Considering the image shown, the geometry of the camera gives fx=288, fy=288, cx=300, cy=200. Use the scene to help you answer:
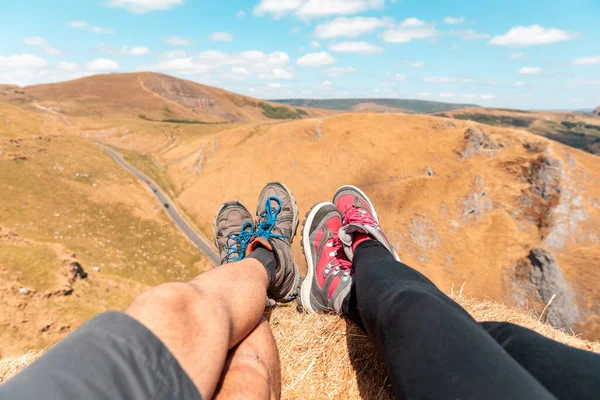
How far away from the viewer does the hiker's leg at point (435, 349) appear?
1.28 meters

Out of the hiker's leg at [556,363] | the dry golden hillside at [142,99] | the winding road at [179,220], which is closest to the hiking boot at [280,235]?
the hiker's leg at [556,363]

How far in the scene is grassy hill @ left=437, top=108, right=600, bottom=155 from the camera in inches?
4441

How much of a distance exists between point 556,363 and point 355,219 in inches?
121

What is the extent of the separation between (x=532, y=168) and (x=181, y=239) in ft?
77.2

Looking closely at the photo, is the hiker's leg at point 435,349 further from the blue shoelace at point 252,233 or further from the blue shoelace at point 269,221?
the blue shoelace at point 269,221

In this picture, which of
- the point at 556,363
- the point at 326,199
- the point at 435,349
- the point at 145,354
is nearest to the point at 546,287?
the point at 326,199

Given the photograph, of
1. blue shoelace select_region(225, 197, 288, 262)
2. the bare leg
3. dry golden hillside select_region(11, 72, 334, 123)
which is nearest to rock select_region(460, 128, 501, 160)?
blue shoelace select_region(225, 197, 288, 262)

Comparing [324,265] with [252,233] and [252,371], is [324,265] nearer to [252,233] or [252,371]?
[252,233]

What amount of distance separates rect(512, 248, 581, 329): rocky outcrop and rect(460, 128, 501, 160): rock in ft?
22.3

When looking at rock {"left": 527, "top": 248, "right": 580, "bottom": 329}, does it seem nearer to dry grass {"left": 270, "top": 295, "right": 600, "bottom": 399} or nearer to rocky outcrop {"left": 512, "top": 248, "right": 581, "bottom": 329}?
rocky outcrop {"left": 512, "top": 248, "right": 581, "bottom": 329}

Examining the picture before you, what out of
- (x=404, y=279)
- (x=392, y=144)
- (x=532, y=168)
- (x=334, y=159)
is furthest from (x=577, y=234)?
(x=404, y=279)

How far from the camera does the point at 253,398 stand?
167 cm

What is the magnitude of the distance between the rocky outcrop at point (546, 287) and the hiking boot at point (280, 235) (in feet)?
40.6

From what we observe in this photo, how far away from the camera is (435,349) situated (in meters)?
1.51
